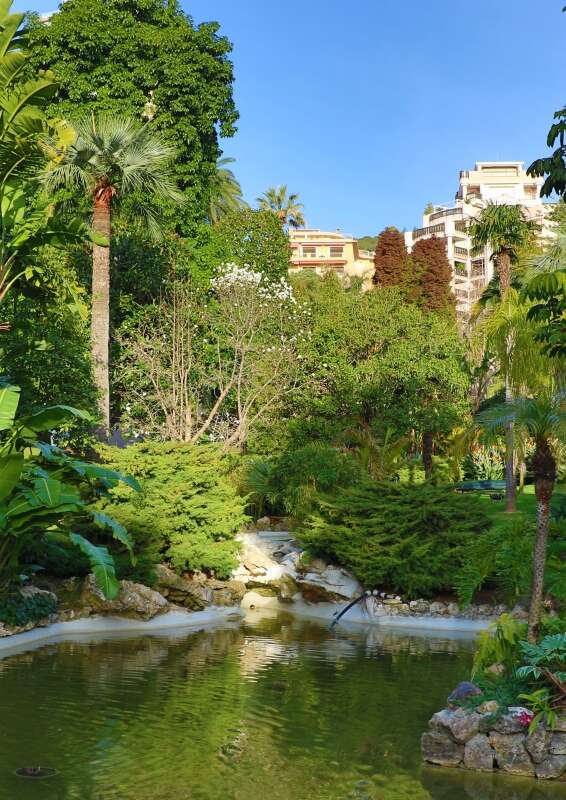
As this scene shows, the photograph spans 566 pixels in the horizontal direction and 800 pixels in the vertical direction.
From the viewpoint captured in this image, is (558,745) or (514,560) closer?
(558,745)

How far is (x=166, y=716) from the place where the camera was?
11.9 m

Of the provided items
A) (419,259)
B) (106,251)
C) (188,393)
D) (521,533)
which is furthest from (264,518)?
(419,259)

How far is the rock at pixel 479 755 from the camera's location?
10.1m

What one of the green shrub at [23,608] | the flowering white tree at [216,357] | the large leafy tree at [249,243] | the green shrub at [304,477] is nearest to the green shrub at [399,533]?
the green shrub at [304,477]

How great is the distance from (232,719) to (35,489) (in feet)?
14.5

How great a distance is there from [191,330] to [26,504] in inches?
727

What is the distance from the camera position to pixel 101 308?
86.4 ft

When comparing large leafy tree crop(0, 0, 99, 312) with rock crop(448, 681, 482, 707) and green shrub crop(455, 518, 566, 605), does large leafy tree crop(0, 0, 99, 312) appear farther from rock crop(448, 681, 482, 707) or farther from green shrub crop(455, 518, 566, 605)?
rock crop(448, 681, 482, 707)

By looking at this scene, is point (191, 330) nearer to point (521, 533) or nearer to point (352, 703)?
point (521, 533)

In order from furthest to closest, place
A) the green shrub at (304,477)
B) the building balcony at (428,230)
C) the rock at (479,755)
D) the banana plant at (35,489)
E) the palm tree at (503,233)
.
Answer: the building balcony at (428,230) < the palm tree at (503,233) < the green shrub at (304,477) < the banana plant at (35,489) < the rock at (479,755)

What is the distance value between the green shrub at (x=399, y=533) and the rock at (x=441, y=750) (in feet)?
30.7

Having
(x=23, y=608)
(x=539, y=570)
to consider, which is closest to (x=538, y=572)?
(x=539, y=570)

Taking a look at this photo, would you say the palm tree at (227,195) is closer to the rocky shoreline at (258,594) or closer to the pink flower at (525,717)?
the rocky shoreline at (258,594)

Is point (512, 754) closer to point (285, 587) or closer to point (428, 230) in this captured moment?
point (285, 587)
